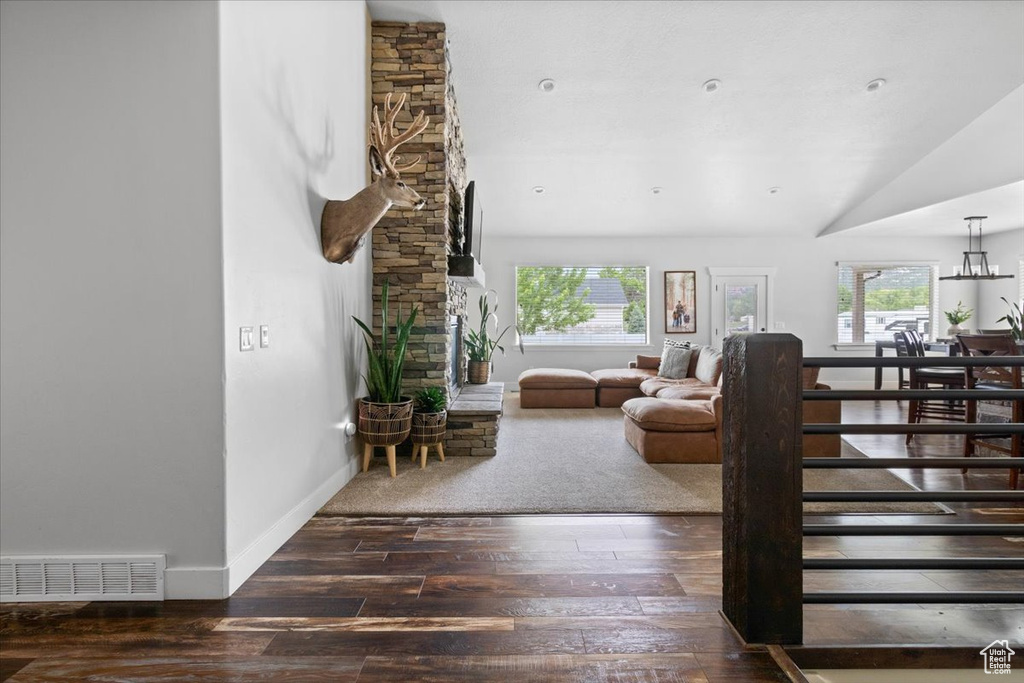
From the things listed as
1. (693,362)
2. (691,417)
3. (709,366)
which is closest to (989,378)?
(691,417)

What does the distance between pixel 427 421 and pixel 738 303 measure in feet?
21.5

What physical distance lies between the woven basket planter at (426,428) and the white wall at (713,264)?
15.5 feet

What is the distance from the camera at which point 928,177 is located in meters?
6.39

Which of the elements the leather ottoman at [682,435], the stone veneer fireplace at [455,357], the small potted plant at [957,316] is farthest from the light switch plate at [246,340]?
the small potted plant at [957,316]

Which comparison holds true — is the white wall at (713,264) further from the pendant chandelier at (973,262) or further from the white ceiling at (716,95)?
the white ceiling at (716,95)

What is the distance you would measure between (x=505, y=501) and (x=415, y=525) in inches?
22.2

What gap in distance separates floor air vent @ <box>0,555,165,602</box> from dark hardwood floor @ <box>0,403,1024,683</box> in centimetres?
5

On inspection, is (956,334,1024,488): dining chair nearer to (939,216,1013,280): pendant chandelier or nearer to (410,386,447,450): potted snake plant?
(939,216,1013,280): pendant chandelier

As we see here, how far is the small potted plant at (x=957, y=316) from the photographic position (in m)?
7.50

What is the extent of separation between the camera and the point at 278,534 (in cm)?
250

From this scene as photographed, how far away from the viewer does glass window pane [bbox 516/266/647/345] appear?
8797mm

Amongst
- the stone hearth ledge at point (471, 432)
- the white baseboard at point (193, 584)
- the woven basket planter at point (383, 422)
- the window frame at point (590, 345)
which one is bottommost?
the white baseboard at point (193, 584)

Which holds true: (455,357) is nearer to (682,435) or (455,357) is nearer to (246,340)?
(682,435)

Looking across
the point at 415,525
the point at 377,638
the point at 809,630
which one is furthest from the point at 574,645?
the point at 415,525
